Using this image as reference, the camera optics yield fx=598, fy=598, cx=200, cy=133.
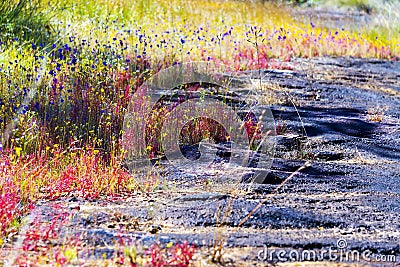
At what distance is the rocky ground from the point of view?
3076 mm

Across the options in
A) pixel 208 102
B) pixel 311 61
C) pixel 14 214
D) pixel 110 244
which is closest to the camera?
pixel 110 244

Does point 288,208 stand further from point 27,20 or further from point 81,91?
point 27,20

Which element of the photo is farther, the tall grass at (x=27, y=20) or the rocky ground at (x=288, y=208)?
the tall grass at (x=27, y=20)

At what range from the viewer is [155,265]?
8.86 ft

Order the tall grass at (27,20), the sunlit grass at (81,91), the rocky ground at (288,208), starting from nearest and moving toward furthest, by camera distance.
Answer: the rocky ground at (288,208)
the sunlit grass at (81,91)
the tall grass at (27,20)

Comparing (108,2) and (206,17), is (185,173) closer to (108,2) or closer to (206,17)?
(108,2)

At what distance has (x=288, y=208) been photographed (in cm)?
370

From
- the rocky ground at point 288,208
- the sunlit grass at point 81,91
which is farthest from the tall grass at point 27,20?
the rocky ground at point 288,208

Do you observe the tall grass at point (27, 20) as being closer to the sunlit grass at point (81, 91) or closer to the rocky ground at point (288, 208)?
the sunlit grass at point (81, 91)

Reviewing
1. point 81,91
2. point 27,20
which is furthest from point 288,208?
point 27,20

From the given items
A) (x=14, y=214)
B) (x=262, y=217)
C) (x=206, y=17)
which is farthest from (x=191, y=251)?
(x=206, y=17)

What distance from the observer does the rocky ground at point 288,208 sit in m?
3.08

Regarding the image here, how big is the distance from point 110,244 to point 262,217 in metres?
0.96

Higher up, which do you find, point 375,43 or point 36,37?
point 375,43
